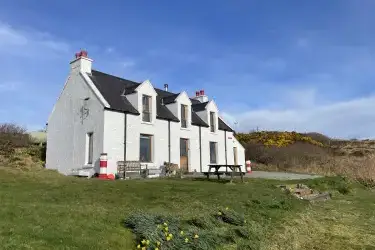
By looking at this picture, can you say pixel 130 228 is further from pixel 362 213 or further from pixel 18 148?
pixel 18 148

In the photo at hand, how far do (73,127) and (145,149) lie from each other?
5152 mm

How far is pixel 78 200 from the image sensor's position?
1169 cm

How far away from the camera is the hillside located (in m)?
33.5

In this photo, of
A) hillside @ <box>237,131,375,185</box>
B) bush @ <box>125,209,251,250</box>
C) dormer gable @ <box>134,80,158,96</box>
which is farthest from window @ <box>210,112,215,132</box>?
bush @ <box>125,209,251,250</box>

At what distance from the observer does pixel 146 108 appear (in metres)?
26.7

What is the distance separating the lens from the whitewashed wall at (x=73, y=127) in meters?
23.8

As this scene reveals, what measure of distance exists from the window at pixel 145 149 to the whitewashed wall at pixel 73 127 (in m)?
3.50

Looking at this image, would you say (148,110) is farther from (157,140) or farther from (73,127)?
(73,127)

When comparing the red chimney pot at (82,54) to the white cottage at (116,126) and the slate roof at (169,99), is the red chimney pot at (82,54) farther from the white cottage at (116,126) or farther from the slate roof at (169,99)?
the slate roof at (169,99)

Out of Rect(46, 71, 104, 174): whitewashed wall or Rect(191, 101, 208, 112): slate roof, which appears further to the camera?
Rect(191, 101, 208, 112): slate roof

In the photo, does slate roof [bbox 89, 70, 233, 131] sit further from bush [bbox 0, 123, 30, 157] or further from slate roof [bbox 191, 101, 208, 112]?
bush [bbox 0, 123, 30, 157]

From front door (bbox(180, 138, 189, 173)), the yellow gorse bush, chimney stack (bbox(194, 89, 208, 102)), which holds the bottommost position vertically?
front door (bbox(180, 138, 189, 173))

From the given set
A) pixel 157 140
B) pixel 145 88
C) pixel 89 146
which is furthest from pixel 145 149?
pixel 145 88

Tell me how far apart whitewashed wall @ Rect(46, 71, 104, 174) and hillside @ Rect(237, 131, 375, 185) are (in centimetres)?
1847
